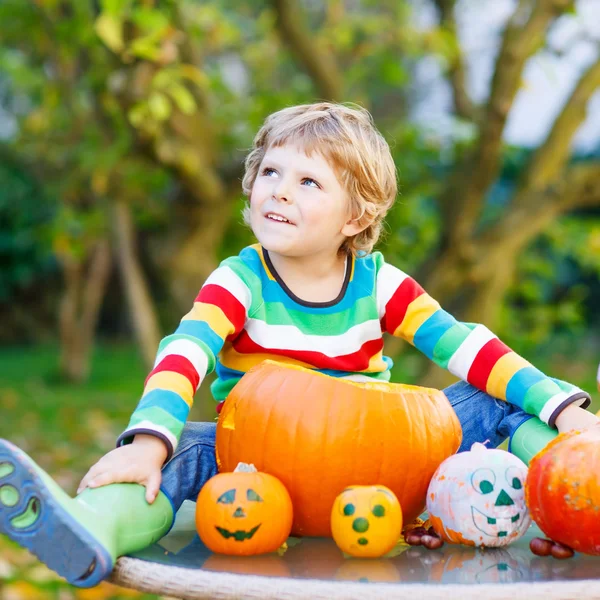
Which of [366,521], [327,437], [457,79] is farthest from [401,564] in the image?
[457,79]

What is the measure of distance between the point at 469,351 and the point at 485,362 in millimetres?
38

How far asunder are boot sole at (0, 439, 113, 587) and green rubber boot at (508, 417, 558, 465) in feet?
2.47

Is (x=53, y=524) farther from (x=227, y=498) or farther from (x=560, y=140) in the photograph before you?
(x=560, y=140)

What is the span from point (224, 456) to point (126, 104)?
1.64 m

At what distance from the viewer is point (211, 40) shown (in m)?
4.05

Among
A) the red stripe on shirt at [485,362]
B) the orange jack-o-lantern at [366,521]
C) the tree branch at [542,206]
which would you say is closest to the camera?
the orange jack-o-lantern at [366,521]

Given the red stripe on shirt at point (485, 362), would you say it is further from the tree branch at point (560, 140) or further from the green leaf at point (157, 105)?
the tree branch at point (560, 140)

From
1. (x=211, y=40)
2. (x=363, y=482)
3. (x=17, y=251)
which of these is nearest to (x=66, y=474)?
(x=211, y=40)

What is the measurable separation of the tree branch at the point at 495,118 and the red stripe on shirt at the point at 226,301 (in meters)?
1.87

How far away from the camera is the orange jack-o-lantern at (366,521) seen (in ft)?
4.01

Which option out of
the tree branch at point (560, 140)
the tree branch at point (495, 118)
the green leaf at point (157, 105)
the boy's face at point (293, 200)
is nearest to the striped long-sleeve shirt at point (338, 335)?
the boy's face at point (293, 200)

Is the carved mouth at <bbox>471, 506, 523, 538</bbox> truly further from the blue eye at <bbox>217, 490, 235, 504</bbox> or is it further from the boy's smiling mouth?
the boy's smiling mouth

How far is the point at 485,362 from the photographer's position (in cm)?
158

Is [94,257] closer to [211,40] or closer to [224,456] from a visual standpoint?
[211,40]
